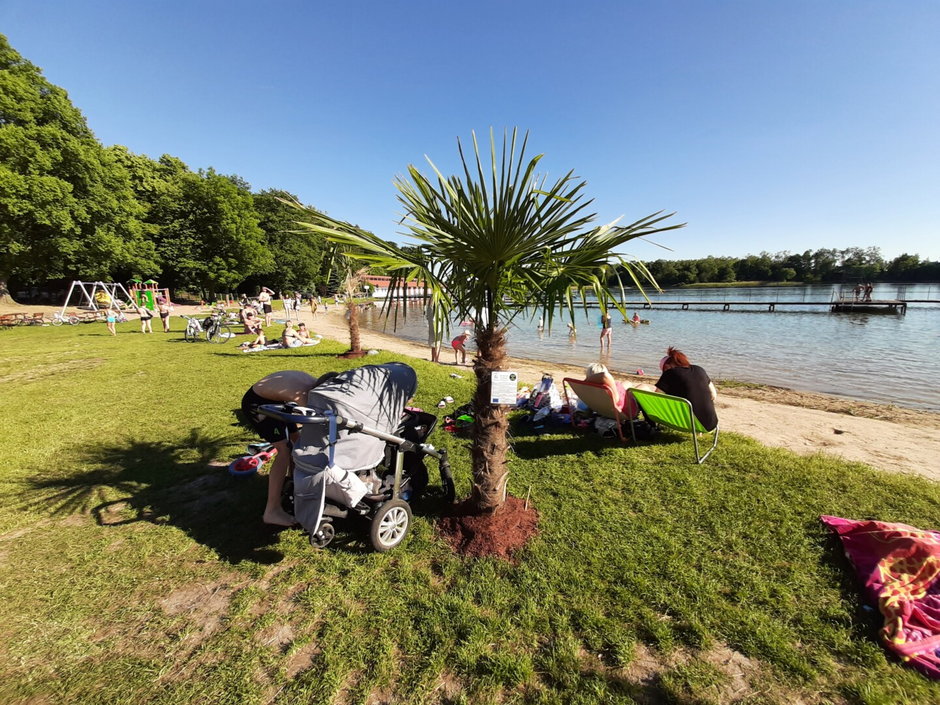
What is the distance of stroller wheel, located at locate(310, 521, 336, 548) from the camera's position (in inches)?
102

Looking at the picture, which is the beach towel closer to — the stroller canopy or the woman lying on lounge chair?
the woman lying on lounge chair

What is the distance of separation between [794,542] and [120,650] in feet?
15.5

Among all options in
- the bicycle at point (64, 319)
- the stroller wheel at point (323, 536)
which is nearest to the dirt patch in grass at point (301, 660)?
the stroller wheel at point (323, 536)

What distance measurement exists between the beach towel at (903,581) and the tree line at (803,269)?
338ft

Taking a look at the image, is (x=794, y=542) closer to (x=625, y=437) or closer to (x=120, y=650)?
(x=625, y=437)

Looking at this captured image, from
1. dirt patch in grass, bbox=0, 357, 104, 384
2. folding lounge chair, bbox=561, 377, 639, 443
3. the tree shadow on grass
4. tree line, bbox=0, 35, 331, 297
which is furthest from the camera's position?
tree line, bbox=0, 35, 331, 297

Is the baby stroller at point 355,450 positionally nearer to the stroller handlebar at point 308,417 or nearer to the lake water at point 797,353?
the stroller handlebar at point 308,417

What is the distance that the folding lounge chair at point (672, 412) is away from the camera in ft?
14.0

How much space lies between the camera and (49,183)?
19500 mm

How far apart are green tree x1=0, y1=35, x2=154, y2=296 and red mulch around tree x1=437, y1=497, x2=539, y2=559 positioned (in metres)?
28.7

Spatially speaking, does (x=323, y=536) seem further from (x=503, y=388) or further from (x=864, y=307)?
(x=864, y=307)

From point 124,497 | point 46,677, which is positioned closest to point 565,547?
point 46,677

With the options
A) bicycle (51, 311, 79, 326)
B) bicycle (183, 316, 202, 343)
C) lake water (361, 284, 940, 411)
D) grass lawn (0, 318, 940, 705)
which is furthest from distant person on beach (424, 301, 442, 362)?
bicycle (51, 311, 79, 326)

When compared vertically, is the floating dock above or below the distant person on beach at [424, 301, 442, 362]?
below
